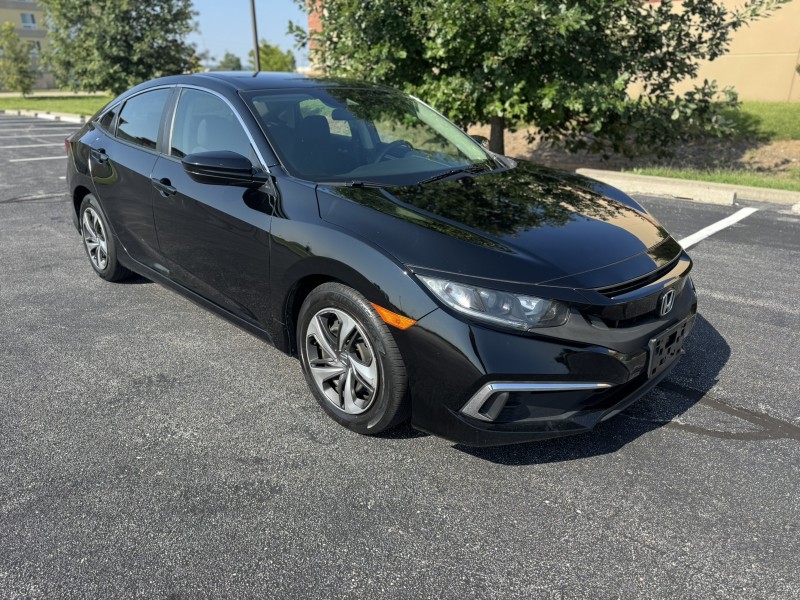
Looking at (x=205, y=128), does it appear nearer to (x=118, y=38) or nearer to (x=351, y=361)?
(x=351, y=361)

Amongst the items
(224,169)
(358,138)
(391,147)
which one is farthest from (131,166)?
(391,147)

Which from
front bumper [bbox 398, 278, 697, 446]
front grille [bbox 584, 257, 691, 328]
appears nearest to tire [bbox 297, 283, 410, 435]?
front bumper [bbox 398, 278, 697, 446]

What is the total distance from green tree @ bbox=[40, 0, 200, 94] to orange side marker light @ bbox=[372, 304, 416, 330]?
801 inches

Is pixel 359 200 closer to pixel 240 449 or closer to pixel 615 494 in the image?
pixel 240 449

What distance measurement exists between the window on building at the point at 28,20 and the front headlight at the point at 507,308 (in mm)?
79341

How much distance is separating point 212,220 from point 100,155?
178 cm

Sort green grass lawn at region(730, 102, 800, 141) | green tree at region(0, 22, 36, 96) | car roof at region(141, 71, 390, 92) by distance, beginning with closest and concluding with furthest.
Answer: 1. car roof at region(141, 71, 390, 92)
2. green grass lawn at region(730, 102, 800, 141)
3. green tree at region(0, 22, 36, 96)

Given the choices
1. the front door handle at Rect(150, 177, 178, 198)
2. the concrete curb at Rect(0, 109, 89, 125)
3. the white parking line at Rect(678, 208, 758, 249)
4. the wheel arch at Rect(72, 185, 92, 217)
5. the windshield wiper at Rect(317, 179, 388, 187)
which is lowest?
the white parking line at Rect(678, 208, 758, 249)

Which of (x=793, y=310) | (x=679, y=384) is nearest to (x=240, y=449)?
(x=679, y=384)

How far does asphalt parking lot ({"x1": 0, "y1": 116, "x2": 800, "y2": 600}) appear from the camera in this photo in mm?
2244

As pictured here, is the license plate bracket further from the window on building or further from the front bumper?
the window on building

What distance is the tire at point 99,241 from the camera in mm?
4910

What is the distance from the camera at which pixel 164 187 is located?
3949 millimetres

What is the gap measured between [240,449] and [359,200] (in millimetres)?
1297
